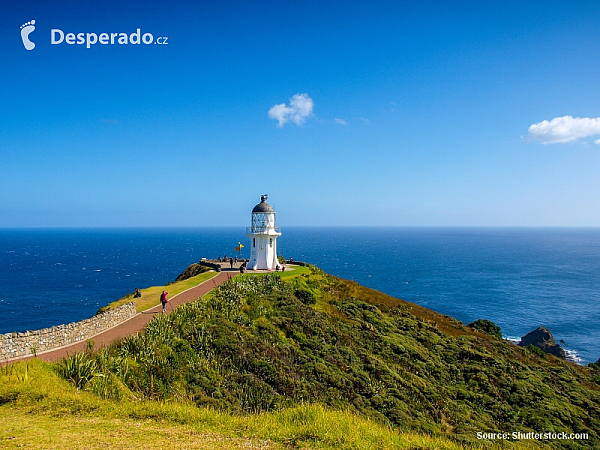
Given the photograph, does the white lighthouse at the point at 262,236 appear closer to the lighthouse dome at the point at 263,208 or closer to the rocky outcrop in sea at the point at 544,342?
the lighthouse dome at the point at 263,208

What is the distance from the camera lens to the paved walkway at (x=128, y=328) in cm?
1370

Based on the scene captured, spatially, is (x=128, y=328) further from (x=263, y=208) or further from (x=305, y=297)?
(x=263, y=208)

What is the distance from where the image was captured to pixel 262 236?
34906 mm

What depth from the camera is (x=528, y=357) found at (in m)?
30.0

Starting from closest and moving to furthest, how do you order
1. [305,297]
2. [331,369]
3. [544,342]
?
[331,369]
[305,297]
[544,342]

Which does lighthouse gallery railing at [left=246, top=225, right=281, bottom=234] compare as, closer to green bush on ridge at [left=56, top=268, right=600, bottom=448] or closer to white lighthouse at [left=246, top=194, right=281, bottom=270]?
white lighthouse at [left=246, top=194, right=281, bottom=270]

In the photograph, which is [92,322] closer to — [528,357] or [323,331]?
[323,331]

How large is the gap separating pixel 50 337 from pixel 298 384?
988 centimetres

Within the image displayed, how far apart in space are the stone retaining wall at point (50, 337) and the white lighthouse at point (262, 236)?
17.8m

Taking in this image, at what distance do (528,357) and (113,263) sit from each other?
105678mm

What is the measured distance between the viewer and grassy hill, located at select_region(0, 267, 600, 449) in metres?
9.52

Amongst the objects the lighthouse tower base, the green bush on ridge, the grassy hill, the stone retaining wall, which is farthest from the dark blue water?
the stone retaining wall

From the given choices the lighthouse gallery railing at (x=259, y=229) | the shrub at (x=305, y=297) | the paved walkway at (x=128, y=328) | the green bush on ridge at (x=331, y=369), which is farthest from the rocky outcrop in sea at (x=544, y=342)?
the paved walkway at (x=128, y=328)

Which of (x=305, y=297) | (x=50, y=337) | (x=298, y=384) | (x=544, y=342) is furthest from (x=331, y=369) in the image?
(x=544, y=342)
